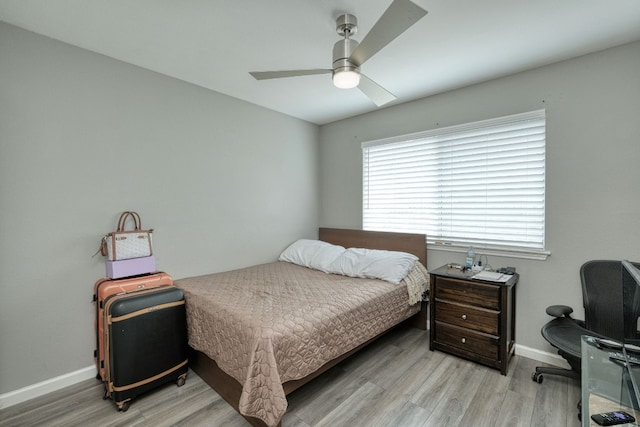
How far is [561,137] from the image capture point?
2.35 metres

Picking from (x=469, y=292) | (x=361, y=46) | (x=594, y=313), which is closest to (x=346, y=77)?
(x=361, y=46)

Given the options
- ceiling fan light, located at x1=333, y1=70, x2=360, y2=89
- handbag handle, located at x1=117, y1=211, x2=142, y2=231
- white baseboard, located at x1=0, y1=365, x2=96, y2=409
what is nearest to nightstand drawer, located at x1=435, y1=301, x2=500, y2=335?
ceiling fan light, located at x1=333, y1=70, x2=360, y2=89

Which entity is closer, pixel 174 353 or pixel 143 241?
pixel 174 353

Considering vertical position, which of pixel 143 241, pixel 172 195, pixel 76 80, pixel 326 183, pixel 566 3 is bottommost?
pixel 143 241

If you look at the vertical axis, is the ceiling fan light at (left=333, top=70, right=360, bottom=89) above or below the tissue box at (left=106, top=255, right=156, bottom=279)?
above

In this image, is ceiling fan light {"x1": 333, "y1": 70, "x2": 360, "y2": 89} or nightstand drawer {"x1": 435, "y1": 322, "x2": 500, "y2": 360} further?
nightstand drawer {"x1": 435, "y1": 322, "x2": 500, "y2": 360}

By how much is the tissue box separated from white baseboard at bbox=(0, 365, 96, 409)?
79cm

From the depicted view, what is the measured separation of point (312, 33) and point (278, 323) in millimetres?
1970

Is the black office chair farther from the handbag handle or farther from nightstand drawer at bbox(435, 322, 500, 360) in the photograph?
the handbag handle

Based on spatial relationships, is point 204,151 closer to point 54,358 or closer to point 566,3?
point 54,358

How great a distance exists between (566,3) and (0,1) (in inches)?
135

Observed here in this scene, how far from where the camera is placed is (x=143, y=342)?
6.48 feet

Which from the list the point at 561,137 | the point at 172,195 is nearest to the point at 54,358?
the point at 172,195

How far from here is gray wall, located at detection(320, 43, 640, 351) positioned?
2.10 m
